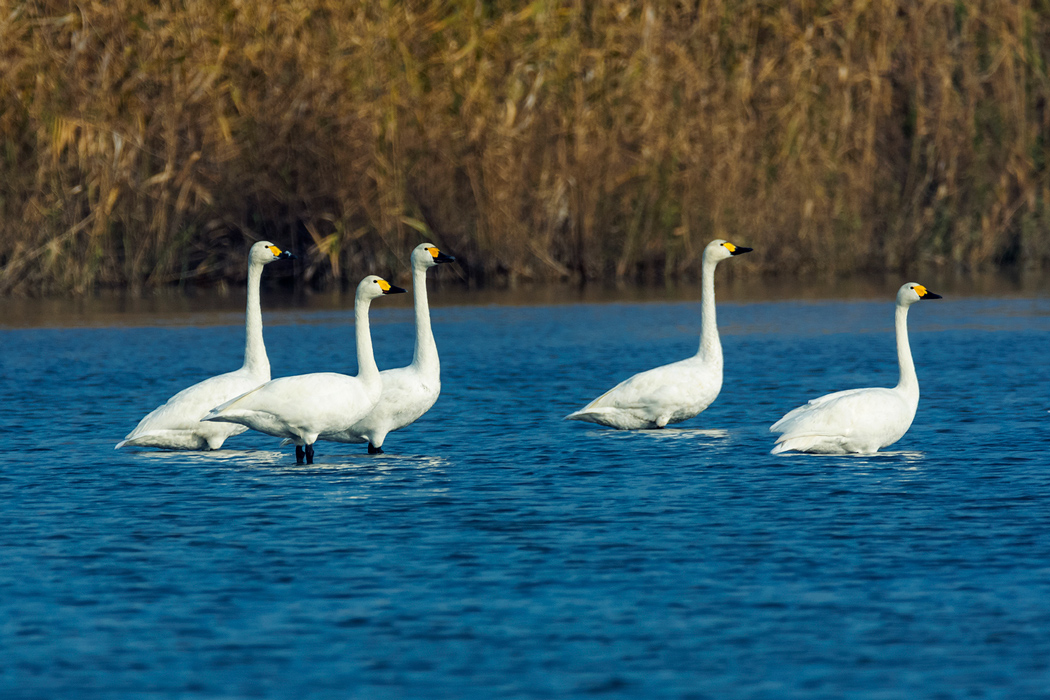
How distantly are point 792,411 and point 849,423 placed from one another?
0.48m

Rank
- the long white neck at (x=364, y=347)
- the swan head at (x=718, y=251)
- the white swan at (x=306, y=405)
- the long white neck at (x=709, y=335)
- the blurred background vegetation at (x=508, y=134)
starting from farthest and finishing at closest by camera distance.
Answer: the blurred background vegetation at (x=508, y=134), the swan head at (x=718, y=251), the long white neck at (x=709, y=335), the long white neck at (x=364, y=347), the white swan at (x=306, y=405)

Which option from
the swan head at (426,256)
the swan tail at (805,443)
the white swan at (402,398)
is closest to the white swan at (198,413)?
the white swan at (402,398)

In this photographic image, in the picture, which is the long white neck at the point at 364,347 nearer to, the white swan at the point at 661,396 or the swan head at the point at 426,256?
the swan head at the point at 426,256

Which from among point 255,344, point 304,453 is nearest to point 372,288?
point 255,344

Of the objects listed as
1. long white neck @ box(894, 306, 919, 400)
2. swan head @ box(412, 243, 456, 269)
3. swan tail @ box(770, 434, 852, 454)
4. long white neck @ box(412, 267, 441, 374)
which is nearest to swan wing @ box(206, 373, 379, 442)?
long white neck @ box(412, 267, 441, 374)

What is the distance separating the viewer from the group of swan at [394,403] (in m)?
9.88

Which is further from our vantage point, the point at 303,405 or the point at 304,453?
the point at 304,453

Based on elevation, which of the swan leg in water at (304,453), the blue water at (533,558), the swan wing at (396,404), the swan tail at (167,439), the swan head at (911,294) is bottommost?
the blue water at (533,558)

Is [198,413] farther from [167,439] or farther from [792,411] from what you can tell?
[792,411]

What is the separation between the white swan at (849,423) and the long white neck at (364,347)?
253 centimetres

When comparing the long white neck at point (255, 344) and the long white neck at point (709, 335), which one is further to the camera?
the long white neck at point (709, 335)

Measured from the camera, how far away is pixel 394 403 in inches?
413

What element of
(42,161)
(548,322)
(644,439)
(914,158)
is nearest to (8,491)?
(644,439)

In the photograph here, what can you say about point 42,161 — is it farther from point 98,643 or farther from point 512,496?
point 98,643
